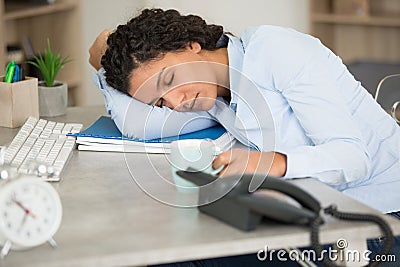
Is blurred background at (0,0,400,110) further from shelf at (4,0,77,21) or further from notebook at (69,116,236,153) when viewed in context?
notebook at (69,116,236,153)

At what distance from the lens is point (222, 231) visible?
→ 119 cm

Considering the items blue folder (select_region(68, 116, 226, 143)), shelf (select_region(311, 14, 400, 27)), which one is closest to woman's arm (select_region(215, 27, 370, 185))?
blue folder (select_region(68, 116, 226, 143))

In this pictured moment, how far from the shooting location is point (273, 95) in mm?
1642

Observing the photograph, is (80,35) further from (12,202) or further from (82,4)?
(12,202)

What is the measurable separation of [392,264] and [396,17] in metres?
2.54

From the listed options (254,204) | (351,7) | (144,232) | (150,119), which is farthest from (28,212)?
(351,7)

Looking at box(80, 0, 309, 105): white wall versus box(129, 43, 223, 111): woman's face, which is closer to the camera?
box(129, 43, 223, 111): woman's face

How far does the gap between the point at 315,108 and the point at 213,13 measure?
8.26ft

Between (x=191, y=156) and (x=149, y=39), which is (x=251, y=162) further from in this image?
(x=149, y=39)

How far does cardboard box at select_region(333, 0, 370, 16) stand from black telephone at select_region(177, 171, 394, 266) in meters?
2.81

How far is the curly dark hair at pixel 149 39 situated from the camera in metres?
1.71

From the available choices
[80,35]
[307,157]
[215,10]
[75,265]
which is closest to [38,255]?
[75,265]

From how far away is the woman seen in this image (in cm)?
148

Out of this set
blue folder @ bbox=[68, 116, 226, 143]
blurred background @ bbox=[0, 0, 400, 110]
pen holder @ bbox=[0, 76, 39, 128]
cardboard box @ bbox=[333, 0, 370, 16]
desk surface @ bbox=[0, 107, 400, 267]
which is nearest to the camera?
desk surface @ bbox=[0, 107, 400, 267]
